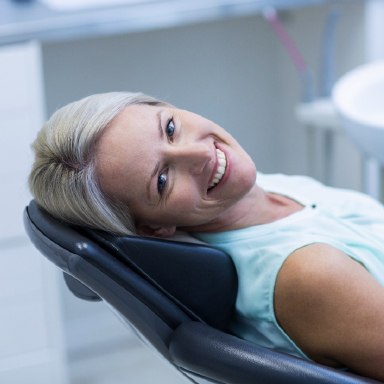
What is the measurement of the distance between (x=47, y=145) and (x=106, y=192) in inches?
4.4

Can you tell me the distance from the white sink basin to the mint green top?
14.2 inches

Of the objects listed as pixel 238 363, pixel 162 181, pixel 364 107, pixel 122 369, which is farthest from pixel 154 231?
pixel 122 369

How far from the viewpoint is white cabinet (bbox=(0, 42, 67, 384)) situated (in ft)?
6.96

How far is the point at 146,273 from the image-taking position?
1.08 meters

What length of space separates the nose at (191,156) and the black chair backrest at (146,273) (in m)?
0.11

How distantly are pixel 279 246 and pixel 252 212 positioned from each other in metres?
0.14

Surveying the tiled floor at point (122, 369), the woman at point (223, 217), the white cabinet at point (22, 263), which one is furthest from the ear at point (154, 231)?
the tiled floor at point (122, 369)

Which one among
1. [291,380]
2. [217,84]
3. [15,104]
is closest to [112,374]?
[15,104]

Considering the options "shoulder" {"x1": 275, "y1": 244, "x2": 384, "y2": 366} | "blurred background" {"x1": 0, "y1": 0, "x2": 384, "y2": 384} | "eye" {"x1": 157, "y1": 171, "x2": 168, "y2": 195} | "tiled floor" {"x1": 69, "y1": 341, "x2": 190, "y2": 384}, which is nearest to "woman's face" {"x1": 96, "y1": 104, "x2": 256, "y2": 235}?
"eye" {"x1": 157, "y1": 171, "x2": 168, "y2": 195}

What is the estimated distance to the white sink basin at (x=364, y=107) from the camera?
1.64 m

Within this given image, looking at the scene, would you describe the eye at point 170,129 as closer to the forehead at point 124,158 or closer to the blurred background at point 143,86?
the forehead at point 124,158

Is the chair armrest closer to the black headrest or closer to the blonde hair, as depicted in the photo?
the black headrest

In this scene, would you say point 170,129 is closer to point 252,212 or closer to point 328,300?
point 252,212

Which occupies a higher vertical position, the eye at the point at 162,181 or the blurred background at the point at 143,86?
the eye at the point at 162,181
